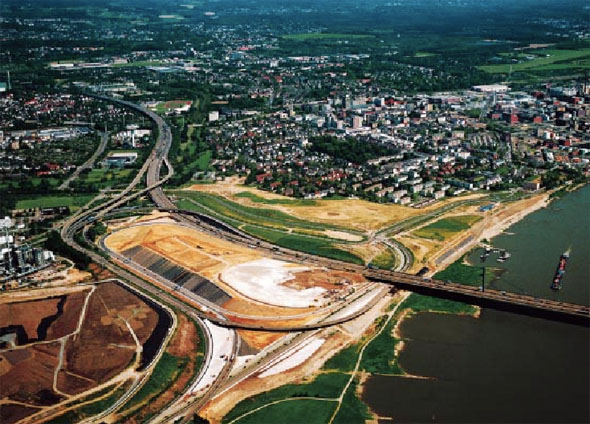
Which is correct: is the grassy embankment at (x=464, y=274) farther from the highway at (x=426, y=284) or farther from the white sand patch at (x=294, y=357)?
the white sand patch at (x=294, y=357)

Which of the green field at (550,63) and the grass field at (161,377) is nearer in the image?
the grass field at (161,377)

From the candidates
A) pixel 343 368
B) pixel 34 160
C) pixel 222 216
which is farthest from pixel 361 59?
pixel 343 368

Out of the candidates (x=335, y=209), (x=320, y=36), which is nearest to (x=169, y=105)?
(x=335, y=209)

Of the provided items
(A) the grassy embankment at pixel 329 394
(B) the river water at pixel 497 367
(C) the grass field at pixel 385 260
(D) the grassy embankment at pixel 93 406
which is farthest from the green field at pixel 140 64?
(D) the grassy embankment at pixel 93 406

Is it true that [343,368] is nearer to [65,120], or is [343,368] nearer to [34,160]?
[34,160]

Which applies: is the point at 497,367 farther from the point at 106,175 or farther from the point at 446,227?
the point at 106,175

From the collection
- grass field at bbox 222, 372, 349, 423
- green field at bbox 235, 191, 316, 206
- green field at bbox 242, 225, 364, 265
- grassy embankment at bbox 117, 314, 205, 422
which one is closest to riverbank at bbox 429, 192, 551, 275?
green field at bbox 242, 225, 364, 265

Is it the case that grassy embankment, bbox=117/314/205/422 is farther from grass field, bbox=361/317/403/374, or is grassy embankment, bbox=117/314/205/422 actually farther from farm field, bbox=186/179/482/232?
farm field, bbox=186/179/482/232
